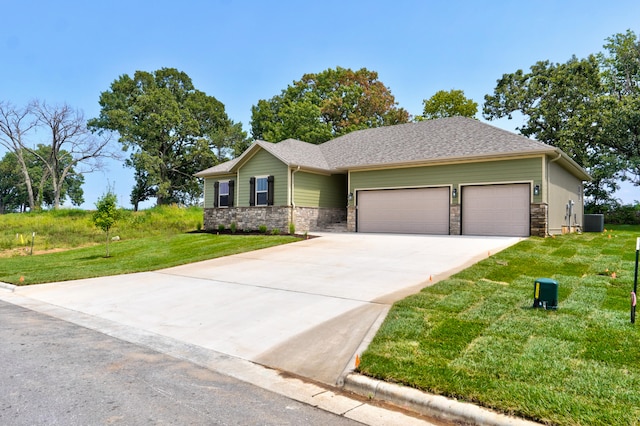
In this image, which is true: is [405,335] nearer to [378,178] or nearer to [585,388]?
[585,388]

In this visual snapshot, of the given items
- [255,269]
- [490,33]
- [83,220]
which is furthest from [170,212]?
[490,33]

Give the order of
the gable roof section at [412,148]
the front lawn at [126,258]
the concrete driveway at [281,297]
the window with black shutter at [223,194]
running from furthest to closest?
the window with black shutter at [223,194], the gable roof section at [412,148], the front lawn at [126,258], the concrete driveway at [281,297]

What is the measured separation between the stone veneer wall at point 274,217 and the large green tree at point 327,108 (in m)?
14.3

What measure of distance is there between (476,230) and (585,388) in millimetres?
14455

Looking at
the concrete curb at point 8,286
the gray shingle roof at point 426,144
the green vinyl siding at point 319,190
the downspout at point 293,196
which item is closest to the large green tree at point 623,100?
the gray shingle roof at point 426,144

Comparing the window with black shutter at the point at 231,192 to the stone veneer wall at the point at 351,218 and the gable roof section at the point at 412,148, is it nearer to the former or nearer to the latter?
the gable roof section at the point at 412,148

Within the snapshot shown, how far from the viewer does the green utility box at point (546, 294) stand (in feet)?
19.9

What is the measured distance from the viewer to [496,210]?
55.3 ft

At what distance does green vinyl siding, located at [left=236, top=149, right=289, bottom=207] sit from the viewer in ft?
67.9

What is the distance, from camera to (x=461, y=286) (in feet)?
25.7

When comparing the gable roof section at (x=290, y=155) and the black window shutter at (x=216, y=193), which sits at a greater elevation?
the gable roof section at (x=290, y=155)

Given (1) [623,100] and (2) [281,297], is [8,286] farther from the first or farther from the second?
(1) [623,100]

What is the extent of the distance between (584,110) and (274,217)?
79.3 feet

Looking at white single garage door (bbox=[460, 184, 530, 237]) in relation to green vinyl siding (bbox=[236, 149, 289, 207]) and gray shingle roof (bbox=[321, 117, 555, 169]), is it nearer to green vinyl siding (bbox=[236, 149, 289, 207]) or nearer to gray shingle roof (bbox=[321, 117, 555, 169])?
gray shingle roof (bbox=[321, 117, 555, 169])
